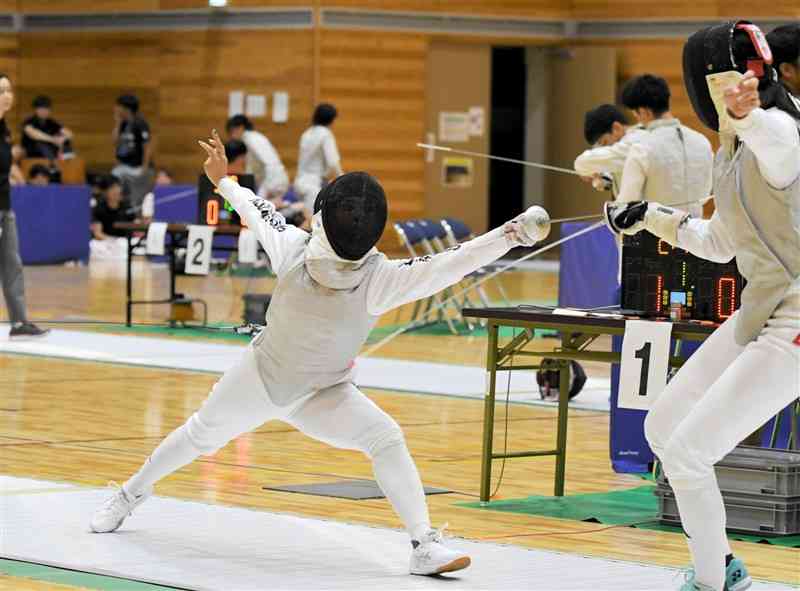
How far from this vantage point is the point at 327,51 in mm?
20375

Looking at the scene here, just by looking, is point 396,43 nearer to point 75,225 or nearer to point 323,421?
point 75,225

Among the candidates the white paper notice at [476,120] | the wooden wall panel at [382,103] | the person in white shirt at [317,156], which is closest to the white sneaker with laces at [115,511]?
the person in white shirt at [317,156]

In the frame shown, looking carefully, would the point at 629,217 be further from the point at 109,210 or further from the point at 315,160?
the point at 109,210

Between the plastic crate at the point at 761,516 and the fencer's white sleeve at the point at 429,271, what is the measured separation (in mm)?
1515

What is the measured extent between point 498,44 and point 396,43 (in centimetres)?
142

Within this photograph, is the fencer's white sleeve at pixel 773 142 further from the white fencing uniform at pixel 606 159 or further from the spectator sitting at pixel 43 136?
the spectator sitting at pixel 43 136

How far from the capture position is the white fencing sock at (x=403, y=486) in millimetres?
4957

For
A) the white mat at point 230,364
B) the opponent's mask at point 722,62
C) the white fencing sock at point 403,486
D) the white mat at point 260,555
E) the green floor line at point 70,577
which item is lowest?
the white mat at point 230,364

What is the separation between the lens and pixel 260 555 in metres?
5.17

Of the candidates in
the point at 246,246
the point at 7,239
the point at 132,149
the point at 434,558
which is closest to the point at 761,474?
the point at 434,558

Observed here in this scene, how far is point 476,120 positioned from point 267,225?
16.2 meters

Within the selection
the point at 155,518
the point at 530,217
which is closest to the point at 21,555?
the point at 155,518

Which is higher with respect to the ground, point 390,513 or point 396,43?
point 396,43

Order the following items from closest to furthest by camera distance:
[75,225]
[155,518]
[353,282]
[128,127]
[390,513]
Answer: [353,282] < [155,518] < [390,513] < [75,225] < [128,127]
